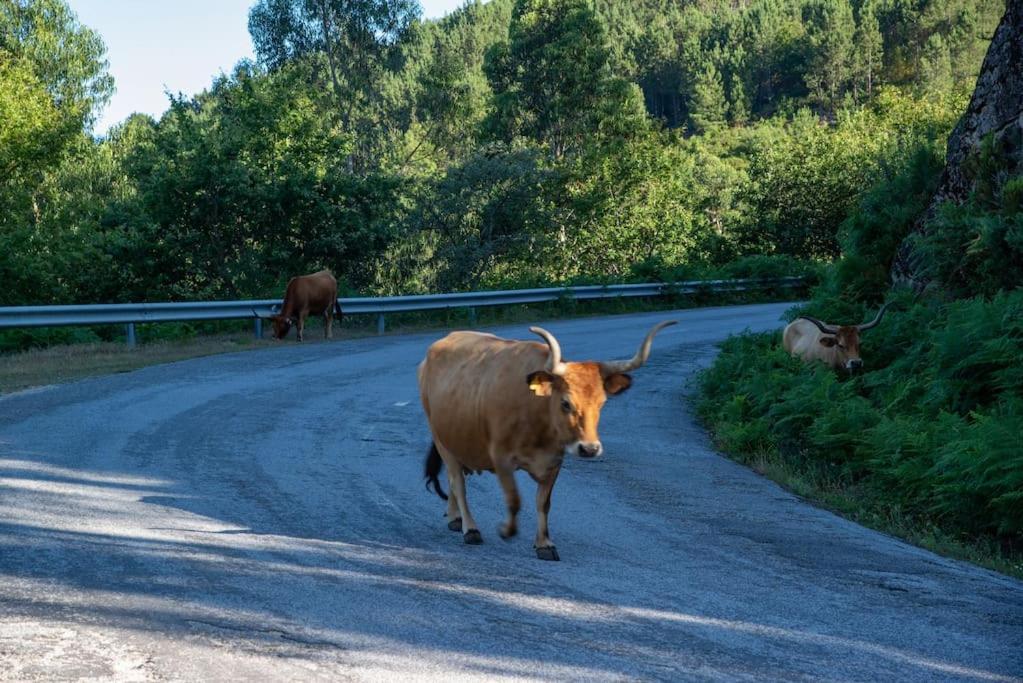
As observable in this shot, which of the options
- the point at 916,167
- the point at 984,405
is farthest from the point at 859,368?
the point at 916,167

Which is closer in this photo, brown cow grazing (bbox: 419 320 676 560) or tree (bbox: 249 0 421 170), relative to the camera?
brown cow grazing (bbox: 419 320 676 560)

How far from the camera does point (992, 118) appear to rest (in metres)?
16.5

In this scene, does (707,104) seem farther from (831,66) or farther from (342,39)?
(342,39)

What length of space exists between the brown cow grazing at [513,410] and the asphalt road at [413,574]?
0.44m

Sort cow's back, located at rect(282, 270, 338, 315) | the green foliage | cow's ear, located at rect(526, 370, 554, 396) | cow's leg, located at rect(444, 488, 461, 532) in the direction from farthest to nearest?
cow's back, located at rect(282, 270, 338, 315)
the green foliage
cow's leg, located at rect(444, 488, 461, 532)
cow's ear, located at rect(526, 370, 554, 396)

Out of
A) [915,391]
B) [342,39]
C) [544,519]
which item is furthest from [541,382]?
[342,39]

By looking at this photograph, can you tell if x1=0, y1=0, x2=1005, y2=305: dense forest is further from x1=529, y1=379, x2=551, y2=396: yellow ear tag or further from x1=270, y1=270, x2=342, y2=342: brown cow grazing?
x1=529, y1=379, x2=551, y2=396: yellow ear tag

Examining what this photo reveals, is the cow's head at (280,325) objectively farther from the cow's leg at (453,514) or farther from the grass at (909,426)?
A: the cow's leg at (453,514)

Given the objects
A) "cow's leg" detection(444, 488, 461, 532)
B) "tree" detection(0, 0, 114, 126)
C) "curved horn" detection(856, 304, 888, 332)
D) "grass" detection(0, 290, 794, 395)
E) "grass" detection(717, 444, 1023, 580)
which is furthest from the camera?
"tree" detection(0, 0, 114, 126)

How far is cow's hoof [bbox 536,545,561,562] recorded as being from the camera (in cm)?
769

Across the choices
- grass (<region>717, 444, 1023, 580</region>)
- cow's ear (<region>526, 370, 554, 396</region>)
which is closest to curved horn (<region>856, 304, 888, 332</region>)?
grass (<region>717, 444, 1023, 580</region>)

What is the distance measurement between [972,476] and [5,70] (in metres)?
37.0

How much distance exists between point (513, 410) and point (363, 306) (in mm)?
17922

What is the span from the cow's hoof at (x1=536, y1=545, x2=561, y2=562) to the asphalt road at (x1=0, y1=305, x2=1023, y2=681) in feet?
0.25
